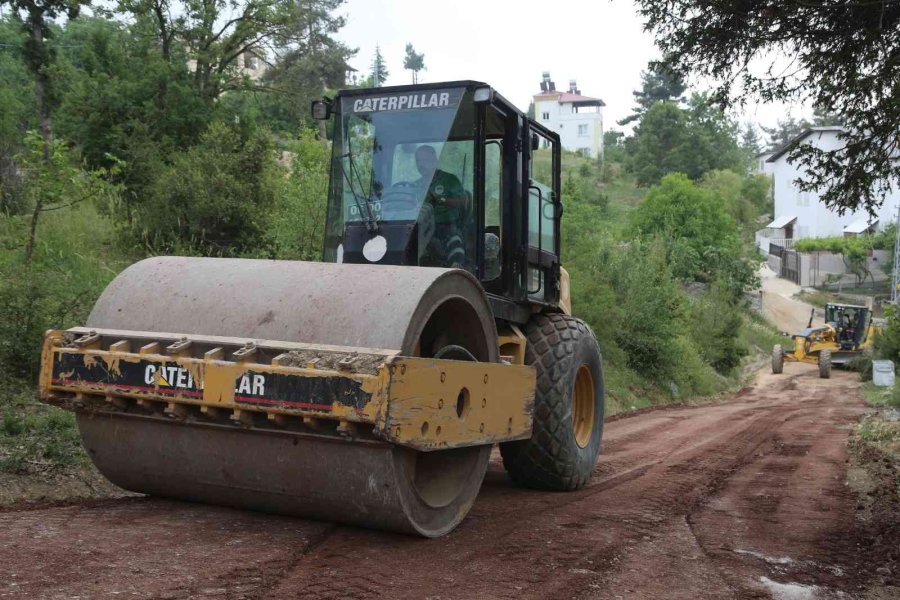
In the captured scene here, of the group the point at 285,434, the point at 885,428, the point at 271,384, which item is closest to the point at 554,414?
the point at 285,434

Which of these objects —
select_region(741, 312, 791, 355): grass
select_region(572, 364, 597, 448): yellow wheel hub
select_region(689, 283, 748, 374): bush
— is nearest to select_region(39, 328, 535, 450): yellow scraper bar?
select_region(572, 364, 597, 448): yellow wheel hub

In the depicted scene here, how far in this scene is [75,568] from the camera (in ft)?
14.7

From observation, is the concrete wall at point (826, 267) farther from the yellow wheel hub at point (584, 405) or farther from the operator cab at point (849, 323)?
the yellow wheel hub at point (584, 405)

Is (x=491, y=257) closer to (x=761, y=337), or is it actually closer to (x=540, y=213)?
(x=540, y=213)

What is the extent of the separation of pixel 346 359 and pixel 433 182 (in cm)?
222

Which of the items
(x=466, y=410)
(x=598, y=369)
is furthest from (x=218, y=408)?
(x=598, y=369)

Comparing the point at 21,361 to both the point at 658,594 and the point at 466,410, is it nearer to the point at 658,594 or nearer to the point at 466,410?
the point at 466,410

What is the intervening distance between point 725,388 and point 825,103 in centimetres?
2216

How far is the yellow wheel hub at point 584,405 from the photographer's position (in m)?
8.43

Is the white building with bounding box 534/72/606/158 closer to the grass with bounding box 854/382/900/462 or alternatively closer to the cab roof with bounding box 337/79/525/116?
the grass with bounding box 854/382/900/462

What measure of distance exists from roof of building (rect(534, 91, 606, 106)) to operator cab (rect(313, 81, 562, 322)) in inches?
4668

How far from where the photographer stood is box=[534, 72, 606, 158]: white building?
122 m

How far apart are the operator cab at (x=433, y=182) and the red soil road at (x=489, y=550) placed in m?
1.81

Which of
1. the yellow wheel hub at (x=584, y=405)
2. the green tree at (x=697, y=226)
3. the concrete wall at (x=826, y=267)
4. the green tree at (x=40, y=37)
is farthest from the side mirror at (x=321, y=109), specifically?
the concrete wall at (x=826, y=267)
